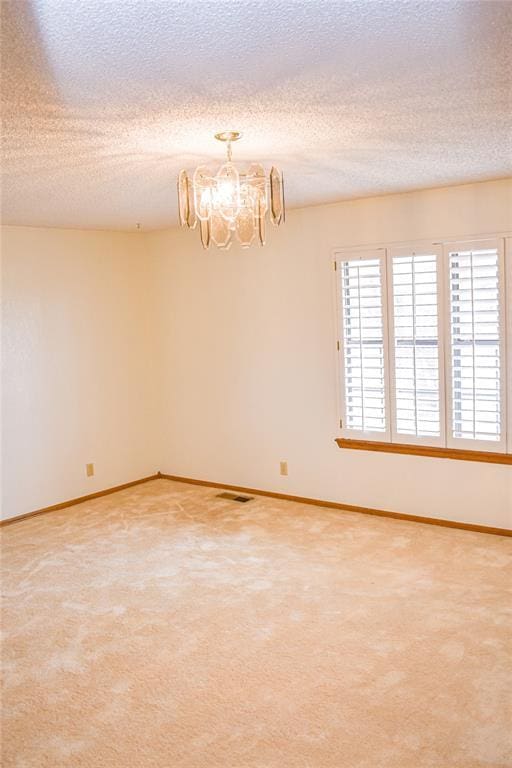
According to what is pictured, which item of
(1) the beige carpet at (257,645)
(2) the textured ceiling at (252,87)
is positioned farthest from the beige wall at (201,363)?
(2) the textured ceiling at (252,87)

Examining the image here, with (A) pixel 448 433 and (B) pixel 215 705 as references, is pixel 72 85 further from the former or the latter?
(A) pixel 448 433

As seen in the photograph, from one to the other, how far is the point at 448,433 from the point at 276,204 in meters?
2.20

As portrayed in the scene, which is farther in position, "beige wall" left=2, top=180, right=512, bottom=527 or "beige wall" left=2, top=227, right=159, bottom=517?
"beige wall" left=2, top=227, right=159, bottom=517

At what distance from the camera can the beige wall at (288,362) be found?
4684 millimetres

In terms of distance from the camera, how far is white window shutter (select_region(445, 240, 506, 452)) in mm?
4448

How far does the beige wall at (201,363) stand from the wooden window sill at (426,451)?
6 centimetres

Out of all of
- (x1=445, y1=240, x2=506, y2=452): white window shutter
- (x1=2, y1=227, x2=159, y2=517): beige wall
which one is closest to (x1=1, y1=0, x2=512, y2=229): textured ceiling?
(x1=445, y1=240, x2=506, y2=452): white window shutter

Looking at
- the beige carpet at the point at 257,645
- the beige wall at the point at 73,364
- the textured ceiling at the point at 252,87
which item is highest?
the textured ceiling at the point at 252,87

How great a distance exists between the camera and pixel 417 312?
4.77 m

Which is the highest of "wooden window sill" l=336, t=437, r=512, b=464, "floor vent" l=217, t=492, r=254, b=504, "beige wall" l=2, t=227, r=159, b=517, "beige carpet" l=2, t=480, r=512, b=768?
"beige wall" l=2, t=227, r=159, b=517

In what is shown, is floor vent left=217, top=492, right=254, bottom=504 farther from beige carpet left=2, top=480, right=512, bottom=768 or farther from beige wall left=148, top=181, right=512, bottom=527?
beige carpet left=2, top=480, right=512, bottom=768

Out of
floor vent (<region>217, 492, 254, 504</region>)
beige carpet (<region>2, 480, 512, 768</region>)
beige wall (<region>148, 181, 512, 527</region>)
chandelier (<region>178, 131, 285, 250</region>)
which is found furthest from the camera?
floor vent (<region>217, 492, 254, 504</region>)

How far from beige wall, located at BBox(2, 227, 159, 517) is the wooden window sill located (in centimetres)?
199

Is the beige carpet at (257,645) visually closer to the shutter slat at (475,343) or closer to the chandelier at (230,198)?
the shutter slat at (475,343)
